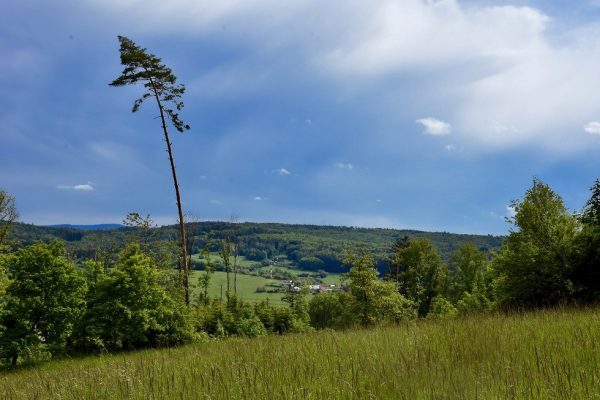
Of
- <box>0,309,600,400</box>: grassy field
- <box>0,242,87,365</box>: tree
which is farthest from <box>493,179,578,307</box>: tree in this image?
<box>0,242,87,365</box>: tree

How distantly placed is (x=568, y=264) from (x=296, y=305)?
4191 centimetres

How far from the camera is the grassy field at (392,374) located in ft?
11.8

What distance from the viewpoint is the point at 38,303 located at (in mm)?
18156

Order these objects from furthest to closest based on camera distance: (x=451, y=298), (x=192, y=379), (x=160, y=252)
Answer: (x=451, y=298)
(x=160, y=252)
(x=192, y=379)

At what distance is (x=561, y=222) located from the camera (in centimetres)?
2250

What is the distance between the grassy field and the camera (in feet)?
11.8

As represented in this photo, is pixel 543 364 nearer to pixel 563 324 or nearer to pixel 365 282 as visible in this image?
pixel 563 324

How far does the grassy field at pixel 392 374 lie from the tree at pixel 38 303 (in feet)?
49.5

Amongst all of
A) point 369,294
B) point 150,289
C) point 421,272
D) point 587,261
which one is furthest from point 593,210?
point 421,272

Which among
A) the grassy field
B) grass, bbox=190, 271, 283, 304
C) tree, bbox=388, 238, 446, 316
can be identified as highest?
the grassy field

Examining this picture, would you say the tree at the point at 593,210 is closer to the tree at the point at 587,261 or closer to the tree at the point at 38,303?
the tree at the point at 587,261

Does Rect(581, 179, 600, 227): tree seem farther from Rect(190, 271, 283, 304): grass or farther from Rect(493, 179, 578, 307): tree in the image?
Rect(190, 271, 283, 304): grass

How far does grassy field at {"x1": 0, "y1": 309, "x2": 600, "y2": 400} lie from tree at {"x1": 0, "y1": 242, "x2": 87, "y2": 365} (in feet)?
49.5

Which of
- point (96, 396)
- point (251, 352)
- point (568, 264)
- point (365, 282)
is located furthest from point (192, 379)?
point (365, 282)
